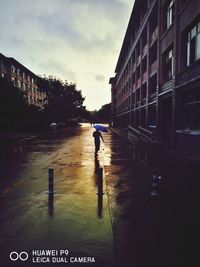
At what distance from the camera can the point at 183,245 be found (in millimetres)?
4688

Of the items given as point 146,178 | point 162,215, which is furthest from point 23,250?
point 146,178

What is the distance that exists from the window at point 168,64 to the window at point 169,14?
2556mm

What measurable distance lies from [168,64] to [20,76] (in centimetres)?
5143

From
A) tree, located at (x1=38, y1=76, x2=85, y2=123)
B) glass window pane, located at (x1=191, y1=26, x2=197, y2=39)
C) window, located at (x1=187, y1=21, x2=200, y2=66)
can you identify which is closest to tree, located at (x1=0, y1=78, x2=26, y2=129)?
window, located at (x1=187, y1=21, x2=200, y2=66)

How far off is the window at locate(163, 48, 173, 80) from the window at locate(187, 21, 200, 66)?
407cm

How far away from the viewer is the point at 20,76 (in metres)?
66.8

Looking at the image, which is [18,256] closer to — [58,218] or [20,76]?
[58,218]

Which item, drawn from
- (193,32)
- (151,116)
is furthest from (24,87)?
(193,32)

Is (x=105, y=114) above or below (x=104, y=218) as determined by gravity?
above

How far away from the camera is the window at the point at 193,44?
1703 cm

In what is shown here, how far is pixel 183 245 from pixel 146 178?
225 inches

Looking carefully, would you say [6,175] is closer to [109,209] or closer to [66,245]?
[109,209]

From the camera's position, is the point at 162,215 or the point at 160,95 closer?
the point at 162,215

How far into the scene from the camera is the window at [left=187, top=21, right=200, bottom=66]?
17030 mm
